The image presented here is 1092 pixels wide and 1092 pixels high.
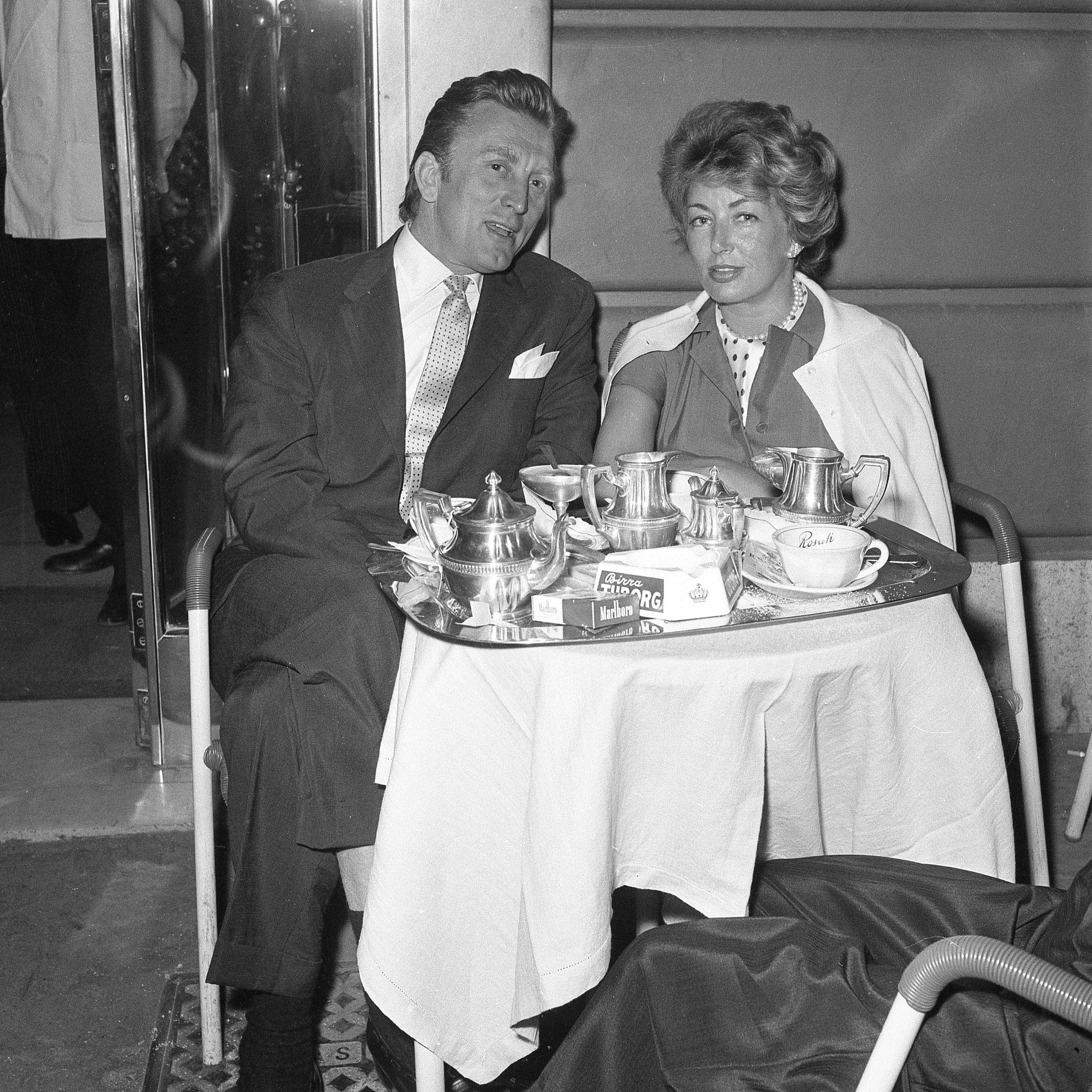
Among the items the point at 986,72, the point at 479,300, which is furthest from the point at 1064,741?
the point at 479,300

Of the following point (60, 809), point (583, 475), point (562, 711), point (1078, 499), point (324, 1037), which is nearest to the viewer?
point (562, 711)

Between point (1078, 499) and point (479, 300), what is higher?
point (479, 300)

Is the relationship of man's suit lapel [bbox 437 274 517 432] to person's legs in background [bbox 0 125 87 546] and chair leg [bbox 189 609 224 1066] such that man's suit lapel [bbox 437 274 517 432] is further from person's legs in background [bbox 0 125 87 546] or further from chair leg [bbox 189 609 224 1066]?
person's legs in background [bbox 0 125 87 546]

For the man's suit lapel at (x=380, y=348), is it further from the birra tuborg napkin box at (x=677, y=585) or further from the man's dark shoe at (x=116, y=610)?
the man's dark shoe at (x=116, y=610)

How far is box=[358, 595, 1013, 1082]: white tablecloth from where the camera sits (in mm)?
1869

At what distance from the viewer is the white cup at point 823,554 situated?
6.56 ft

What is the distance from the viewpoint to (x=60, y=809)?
11.4ft

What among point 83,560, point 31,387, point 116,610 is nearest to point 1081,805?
point 116,610

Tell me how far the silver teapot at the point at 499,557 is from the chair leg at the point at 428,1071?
28.6 inches

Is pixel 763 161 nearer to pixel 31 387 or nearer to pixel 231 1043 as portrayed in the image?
pixel 231 1043

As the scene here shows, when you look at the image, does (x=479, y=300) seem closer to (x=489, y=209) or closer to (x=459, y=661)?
(x=489, y=209)

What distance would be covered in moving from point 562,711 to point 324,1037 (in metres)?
1.12

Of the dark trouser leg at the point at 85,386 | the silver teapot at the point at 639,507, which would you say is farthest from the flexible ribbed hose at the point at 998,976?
the dark trouser leg at the point at 85,386

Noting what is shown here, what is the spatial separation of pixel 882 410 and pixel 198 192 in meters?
1.90
